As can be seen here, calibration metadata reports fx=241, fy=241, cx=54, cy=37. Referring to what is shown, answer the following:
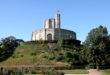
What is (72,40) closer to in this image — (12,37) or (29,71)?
(12,37)

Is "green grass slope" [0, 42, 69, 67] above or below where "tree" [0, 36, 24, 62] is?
below

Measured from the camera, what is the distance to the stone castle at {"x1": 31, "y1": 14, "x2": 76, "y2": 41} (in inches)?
2617

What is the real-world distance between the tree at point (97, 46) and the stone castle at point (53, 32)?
72.8 ft

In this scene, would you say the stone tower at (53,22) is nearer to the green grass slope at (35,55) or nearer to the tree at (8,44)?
the green grass slope at (35,55)

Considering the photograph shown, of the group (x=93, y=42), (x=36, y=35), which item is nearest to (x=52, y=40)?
(x=36, y=35)

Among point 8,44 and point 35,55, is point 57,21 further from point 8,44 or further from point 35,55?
point 8,44

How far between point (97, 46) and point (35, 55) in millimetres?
19356

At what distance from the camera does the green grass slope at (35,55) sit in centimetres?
5172

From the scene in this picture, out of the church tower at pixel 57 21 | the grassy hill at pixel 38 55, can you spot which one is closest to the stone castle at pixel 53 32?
the church tower at pixel 57 21

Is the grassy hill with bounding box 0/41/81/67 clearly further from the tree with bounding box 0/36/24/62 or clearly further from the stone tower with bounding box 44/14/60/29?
the stone tower with bounding box 44/14/60/29

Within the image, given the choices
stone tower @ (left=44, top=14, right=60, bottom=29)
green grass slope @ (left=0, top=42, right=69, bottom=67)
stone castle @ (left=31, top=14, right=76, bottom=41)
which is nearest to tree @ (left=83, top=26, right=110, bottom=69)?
green grass slope @ (left=0, top=42, right=69, bottom=67)

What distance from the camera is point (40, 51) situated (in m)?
59.8

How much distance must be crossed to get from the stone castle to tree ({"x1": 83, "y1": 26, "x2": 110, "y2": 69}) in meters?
22.2

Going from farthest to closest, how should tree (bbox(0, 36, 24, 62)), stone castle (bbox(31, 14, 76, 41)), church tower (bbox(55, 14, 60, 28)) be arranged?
tree (bbox(0, 36, 24, 62)) < church tower (bbox(55, 14, 60, 28)) < stone castle (bbox(31, 14, 76, 41))
